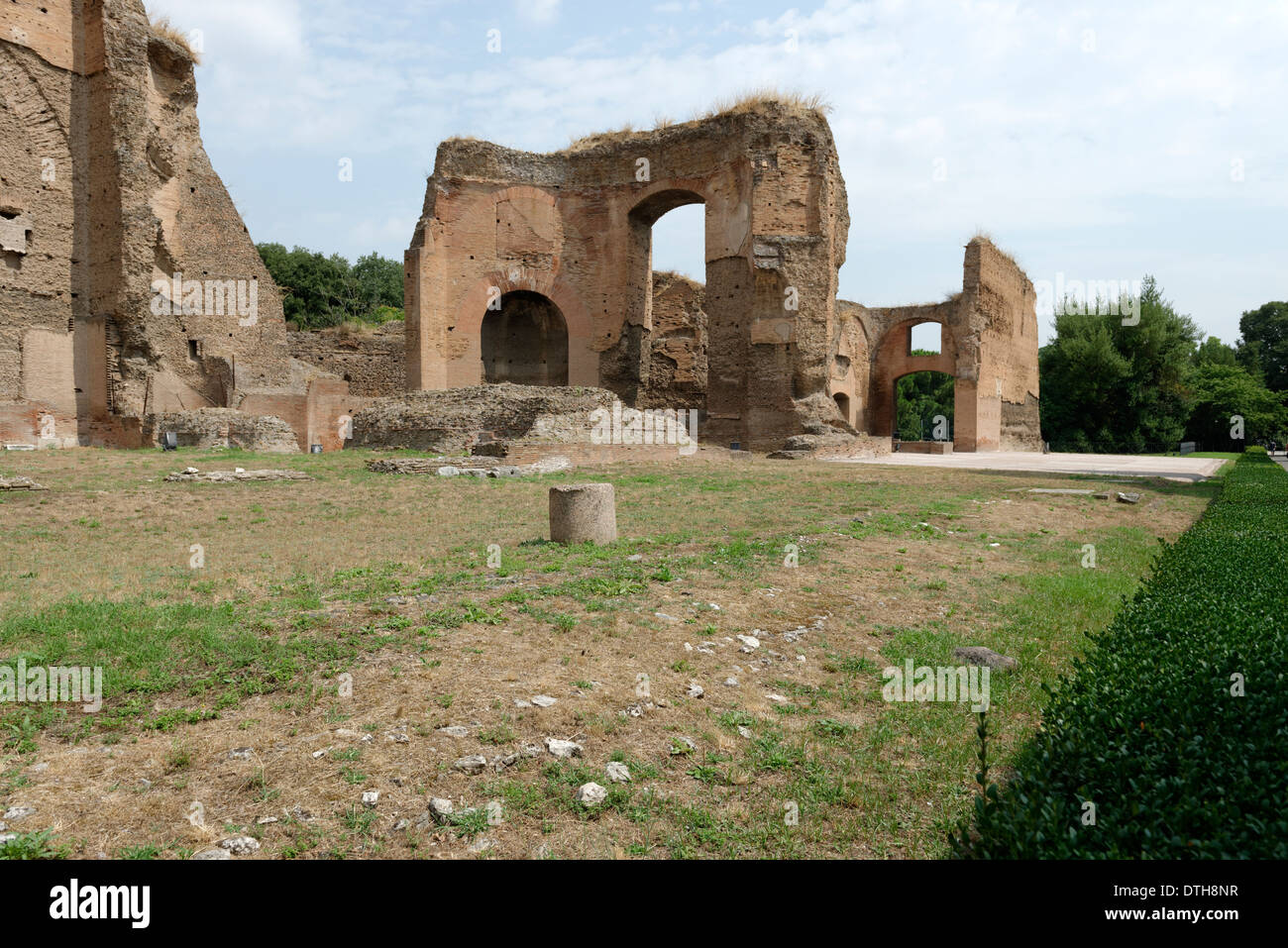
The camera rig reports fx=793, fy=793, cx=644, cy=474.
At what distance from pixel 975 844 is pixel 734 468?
15.1m

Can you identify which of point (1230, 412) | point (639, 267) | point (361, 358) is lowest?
point (1230, 412)

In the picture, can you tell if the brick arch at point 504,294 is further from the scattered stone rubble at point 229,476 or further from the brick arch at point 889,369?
the brick arch at point 889,369

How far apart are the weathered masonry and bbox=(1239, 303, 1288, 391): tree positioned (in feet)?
161

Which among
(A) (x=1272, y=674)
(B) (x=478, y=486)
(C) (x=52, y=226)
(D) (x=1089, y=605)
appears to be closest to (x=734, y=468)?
(B) (x=478, y=486)

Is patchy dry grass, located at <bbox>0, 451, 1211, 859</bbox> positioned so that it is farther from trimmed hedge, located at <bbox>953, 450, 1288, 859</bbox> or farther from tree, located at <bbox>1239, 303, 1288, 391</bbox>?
tree, located at <bbox>1239, 303, 1288, 391</bbox>

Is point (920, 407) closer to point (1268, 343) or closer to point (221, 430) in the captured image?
point (1268, 343)

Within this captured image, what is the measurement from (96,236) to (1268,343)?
3065 inches

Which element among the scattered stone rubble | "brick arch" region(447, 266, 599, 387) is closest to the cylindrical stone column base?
the scattered stone rubble

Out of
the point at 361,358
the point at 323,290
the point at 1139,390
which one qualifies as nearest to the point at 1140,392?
the point at 1139,390

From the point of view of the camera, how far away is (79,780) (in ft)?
9.74

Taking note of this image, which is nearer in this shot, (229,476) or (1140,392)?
(229,476)

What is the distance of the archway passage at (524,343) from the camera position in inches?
1129

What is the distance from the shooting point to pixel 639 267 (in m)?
27.4

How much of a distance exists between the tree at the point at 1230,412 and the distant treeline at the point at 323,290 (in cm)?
4607
